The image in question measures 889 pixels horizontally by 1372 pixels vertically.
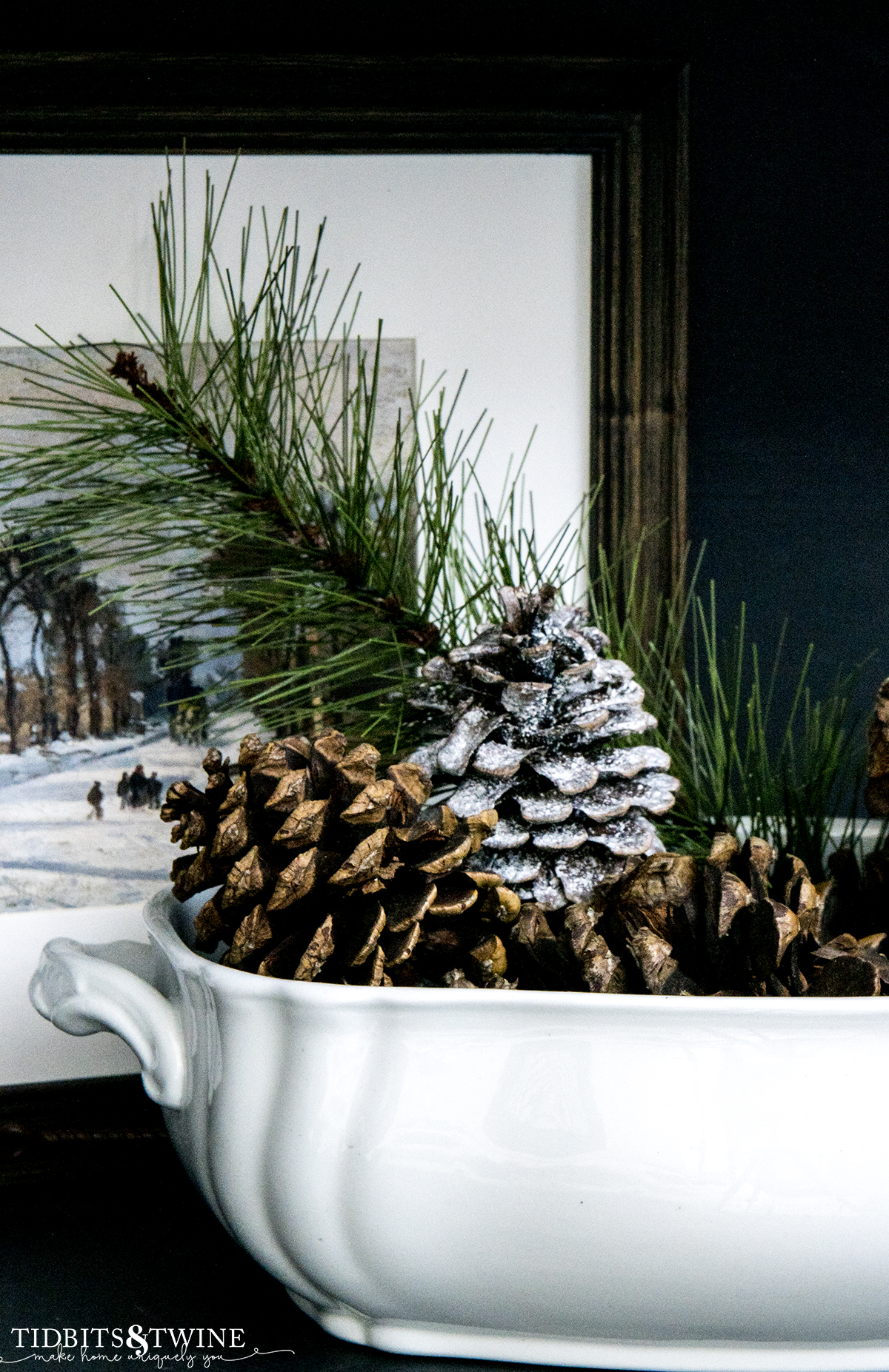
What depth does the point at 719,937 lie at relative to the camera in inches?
11.0

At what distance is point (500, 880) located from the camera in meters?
0.31

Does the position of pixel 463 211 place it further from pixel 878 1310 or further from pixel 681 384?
pixel 878 1310

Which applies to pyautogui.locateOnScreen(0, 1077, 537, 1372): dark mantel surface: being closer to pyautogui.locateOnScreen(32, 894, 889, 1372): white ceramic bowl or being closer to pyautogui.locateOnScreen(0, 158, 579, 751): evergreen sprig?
pyautogui.locateOnScreen(32, 894, 889, 1372): white ceramic bowl

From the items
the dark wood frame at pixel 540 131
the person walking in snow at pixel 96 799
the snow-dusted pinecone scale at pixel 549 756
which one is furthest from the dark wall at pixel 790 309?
the person walking in snow at pixel 96 799

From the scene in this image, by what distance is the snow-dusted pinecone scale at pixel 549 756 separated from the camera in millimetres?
332

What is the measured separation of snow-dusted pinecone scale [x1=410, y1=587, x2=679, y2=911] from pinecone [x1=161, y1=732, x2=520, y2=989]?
0.03 metres

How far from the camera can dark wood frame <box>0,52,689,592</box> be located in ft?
1.33

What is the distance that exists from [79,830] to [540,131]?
30cm

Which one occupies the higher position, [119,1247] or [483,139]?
[483,139]

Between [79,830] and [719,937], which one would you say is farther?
[79,830]

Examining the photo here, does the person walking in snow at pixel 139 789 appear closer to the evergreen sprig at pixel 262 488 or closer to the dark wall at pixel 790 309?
the evergreen sprig at pixel 262 488

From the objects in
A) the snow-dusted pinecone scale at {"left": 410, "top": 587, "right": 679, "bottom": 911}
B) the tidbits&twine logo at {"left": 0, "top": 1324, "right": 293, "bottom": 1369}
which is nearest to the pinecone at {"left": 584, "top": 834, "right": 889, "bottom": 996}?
the snow-dusted pinecone scale at {"left": 410, "top": 587, "right": 679, "bottom": 911}

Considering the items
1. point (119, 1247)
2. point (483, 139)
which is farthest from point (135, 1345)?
point (483, 139)

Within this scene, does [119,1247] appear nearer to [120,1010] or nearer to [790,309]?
[120,1010]
